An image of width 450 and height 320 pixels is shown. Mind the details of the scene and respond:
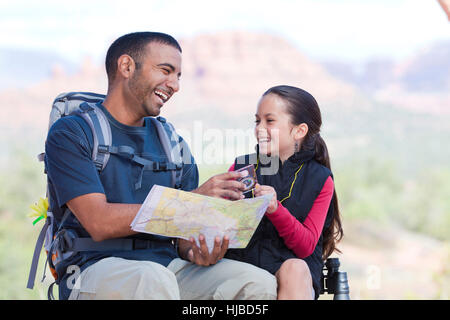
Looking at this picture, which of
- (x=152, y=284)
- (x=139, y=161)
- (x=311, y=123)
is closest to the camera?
(x=152, y=284)

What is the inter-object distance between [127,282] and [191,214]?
14.1 inches

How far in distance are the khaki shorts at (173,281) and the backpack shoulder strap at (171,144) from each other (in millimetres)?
419

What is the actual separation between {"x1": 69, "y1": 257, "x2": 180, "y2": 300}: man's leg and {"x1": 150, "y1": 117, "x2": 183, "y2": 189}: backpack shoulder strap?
0.58 metres

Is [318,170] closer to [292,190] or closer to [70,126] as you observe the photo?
[292,190]

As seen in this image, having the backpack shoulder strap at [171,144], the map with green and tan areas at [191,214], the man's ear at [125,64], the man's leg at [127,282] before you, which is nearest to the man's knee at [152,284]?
the man's leg at [127,282]

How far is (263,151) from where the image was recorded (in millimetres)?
3008

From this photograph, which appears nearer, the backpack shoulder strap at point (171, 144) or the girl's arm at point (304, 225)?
the girl's arm at point (304, 225)

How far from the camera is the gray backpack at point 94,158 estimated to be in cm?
260

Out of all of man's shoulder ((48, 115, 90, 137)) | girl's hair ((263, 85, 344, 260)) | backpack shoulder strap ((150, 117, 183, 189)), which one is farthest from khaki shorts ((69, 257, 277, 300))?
girl's hair ((263, 85, 344, 260))

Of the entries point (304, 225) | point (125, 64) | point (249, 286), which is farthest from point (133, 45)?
point (249, 286)

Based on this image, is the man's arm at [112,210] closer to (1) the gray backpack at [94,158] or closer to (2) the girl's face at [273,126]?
(1) the gray backpack at [94,158]

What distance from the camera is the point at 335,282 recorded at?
294cm
